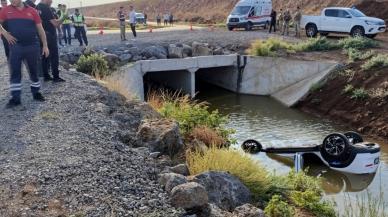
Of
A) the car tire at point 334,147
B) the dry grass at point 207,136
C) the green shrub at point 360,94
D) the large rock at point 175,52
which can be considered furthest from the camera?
the large rock at point 175,52

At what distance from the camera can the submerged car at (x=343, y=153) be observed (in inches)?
435

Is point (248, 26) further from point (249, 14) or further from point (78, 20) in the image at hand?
point (78, 20)

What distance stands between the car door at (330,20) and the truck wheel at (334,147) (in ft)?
52.9

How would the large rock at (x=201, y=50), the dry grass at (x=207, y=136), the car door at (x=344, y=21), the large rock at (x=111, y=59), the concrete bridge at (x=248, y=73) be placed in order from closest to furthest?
the dry grass at (x=207, y=136)
the large rock at (x=111, y=59)
the concrete bridge at (x=248, y=73)
the large rock at (x=201, y=50)
the car door at (x=344, y=21)

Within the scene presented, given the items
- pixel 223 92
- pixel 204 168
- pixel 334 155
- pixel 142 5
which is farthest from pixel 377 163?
pixel 142 5

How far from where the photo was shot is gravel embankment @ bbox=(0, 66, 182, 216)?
16.6 ft

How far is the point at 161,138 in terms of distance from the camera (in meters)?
7.88

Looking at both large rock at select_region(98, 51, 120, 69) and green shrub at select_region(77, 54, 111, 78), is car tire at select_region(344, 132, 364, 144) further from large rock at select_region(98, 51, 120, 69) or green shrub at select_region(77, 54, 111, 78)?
large rock at select_region(98, 51, 120, 69)

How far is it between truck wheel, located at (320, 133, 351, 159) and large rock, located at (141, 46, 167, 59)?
38.0 ft

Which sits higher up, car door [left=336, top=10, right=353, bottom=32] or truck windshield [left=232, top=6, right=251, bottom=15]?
truck windshield [left=232, top=6, right=251, bottom=15]

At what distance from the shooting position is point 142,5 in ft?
308

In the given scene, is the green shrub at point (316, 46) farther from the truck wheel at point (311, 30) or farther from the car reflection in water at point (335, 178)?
the car reflection in water at point (335, 178)

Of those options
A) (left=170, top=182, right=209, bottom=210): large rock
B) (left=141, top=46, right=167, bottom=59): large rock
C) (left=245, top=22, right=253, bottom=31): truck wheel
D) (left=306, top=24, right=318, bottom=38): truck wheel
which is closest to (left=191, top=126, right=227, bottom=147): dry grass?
(left=170, top=182, right=209, bottom=210): large rock

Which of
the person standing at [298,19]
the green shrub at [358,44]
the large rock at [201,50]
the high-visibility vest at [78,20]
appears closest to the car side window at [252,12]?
the person standing at [298,19]
